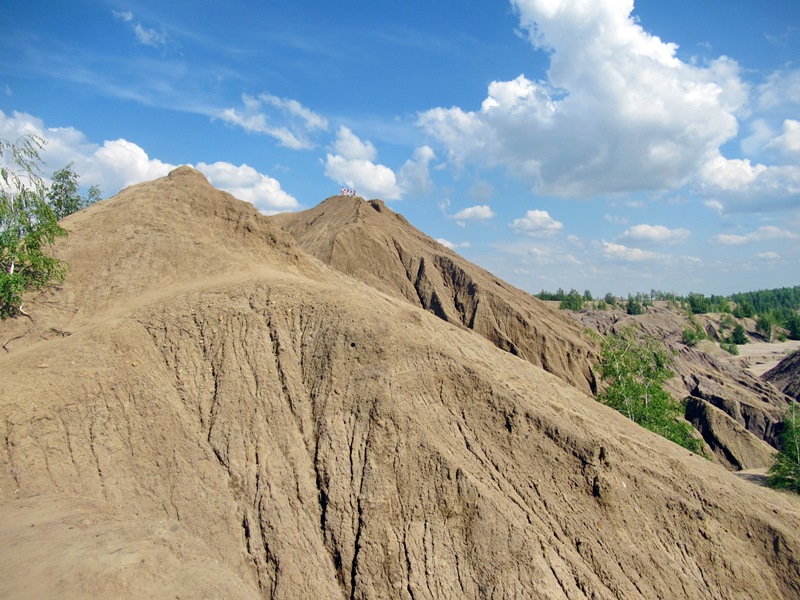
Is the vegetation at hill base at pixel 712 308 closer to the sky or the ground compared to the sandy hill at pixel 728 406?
closer to the sky

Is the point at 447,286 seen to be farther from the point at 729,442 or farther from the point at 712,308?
the point at 712,308

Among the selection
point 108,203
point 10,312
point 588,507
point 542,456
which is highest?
point 108,203

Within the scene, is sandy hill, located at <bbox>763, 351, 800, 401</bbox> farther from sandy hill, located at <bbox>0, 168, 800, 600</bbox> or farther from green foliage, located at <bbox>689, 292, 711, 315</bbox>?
green foliage, located at <bbox>689, 292, 711, 315</bbox>

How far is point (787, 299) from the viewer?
178375 mm

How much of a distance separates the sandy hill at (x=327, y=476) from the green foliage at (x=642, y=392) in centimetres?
851

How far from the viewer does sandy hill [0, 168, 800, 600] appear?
40.4ft

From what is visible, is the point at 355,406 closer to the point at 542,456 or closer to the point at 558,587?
the point at 542,456

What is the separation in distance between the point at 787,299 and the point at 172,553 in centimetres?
21830

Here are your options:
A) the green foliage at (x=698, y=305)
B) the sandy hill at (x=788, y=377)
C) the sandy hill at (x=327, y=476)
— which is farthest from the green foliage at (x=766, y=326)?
the sandy hill at (x=327, y=476)

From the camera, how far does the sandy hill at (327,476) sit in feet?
40.4

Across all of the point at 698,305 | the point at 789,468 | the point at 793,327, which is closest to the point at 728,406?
the point at 789,468

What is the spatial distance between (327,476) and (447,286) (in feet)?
89.2

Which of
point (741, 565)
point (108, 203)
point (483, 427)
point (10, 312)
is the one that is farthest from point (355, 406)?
point (108, 203)

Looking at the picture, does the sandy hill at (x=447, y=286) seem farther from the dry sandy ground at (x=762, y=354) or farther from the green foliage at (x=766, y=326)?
the green foliage at (x=766, y=326)
